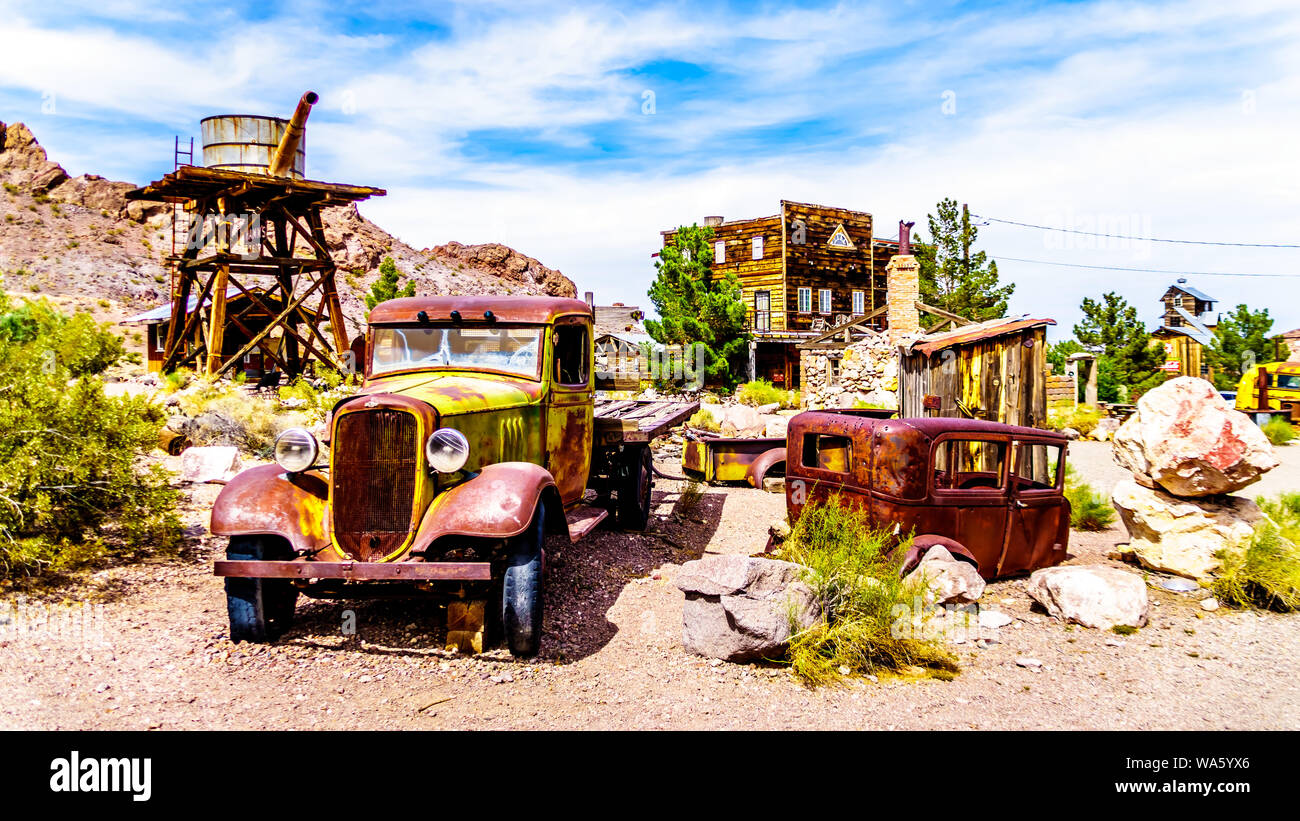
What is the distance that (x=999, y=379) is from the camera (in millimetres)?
11352

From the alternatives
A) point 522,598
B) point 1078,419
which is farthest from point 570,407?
point 1078,419

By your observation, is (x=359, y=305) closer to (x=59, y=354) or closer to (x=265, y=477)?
(x=59, y=354)

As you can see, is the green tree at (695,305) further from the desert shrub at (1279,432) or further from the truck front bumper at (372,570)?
the truck front bumper at (372,570)

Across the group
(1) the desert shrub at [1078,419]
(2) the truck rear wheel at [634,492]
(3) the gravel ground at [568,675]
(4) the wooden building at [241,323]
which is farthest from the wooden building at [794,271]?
(3) the gravel ground at [568,675]

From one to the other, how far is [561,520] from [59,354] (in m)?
8.10

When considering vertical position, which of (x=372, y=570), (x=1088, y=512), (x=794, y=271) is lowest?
(x=1088, y=512)

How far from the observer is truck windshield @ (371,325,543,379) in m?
7.16

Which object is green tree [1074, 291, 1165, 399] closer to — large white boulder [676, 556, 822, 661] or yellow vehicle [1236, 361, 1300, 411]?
yellow vehicle [1236, 361, 1300, 411]

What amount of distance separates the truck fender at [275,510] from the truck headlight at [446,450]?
3.10 ft

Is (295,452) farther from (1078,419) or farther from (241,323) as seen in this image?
(1078,419)

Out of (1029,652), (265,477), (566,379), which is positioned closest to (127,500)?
(265,477)

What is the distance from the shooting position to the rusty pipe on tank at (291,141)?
709 inches

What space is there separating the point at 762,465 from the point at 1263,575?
286 inches

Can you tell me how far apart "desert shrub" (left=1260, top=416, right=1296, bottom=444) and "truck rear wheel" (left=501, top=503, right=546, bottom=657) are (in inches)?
850
